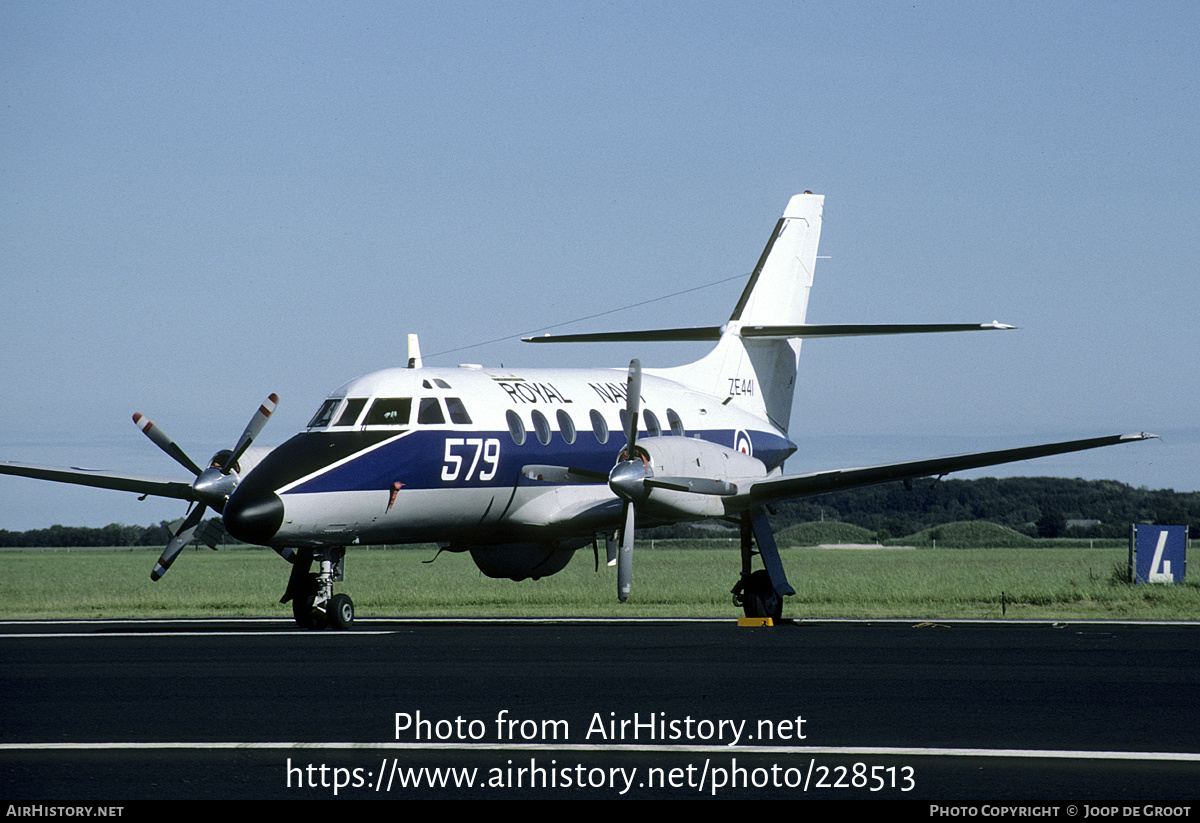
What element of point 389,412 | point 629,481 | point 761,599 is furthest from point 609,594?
point 389,412

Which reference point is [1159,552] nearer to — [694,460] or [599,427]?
[599,427]

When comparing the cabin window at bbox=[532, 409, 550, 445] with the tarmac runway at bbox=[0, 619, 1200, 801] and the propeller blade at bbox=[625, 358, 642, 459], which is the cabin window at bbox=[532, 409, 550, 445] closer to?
the propeller blade at bbox=[625, 358, 642, 459]

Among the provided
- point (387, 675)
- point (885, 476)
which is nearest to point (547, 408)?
point (885, 476)

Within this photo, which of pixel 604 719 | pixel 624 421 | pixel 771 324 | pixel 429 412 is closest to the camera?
pixel 604 719

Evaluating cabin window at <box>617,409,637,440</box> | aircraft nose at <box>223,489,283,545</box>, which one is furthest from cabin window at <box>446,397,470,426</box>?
aircraft nose at <box>223,489,283,545</box>

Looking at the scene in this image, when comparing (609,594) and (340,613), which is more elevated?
(340,613)

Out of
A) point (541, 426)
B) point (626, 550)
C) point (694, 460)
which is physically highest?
point (541, 426)

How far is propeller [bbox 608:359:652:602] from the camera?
23.5 metres

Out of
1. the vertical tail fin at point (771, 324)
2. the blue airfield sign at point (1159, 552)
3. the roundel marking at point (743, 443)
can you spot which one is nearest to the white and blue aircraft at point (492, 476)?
the roundel marking at point (743, 443)

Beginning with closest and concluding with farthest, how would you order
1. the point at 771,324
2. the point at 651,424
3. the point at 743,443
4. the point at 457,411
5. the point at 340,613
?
the point at 340,613, the point at 457,411, the point at 651,424, the point at 743,443, the point at 771,324

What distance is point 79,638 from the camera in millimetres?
21375

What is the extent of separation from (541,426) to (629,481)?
2.60 m

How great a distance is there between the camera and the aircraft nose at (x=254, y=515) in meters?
20.5

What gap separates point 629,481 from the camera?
23.5 metres
